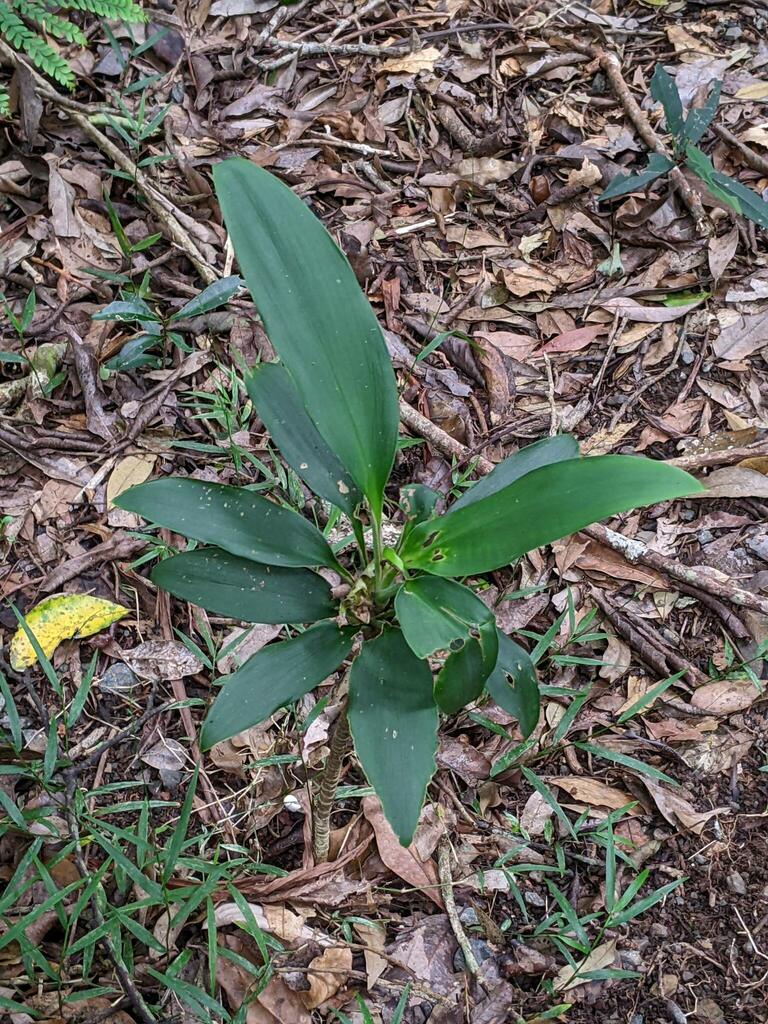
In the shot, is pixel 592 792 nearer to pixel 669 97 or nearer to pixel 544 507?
pixel 544 507

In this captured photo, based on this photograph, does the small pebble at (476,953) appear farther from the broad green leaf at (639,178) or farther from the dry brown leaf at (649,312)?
the broad green leaf at (639,178)

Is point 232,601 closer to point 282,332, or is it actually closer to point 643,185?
point 282,332

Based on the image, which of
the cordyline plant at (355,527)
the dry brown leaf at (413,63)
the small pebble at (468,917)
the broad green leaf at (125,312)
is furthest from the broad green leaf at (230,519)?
the dry brown leaf at (413,63)

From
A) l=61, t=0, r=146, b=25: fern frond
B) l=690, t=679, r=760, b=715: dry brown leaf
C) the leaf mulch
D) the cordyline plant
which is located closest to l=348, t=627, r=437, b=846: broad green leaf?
the cordyline plant

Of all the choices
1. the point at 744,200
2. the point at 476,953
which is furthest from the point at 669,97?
the point at 476,953

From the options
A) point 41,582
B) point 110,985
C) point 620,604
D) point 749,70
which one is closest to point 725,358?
point 620,604

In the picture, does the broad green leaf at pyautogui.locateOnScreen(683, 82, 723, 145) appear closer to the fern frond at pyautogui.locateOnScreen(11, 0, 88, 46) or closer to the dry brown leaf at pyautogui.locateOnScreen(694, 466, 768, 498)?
the dry brown leaf at pyautogui.locateOnScreen(694, 466, 768, 498)
